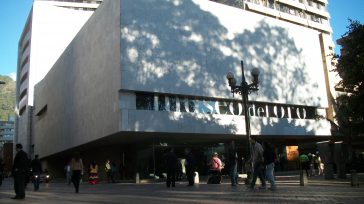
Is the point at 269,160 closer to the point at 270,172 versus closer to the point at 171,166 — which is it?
the point at 270,172

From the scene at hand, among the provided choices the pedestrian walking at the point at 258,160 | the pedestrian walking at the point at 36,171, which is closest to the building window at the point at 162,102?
the pedestrian walking at the point at 36,171

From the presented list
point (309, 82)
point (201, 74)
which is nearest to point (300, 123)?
point (309, 82)

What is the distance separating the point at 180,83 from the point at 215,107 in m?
3.98

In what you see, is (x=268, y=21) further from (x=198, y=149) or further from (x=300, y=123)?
(x=198, y=149)

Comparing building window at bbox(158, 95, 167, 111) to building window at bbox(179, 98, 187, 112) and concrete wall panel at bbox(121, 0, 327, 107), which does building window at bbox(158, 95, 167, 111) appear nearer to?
concrete wall panel at bbox(121, 0, 327, 107)

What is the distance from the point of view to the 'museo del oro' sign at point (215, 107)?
28.7 m

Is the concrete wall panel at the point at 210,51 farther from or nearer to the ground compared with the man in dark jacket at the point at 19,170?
farther from the ground

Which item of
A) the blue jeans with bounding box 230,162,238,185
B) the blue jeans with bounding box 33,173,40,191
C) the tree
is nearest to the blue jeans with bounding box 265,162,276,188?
the blue jeans with bounding box 230,162,238,185

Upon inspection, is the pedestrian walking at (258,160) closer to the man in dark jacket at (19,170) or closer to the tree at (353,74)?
the man in dark jacket at (19,170)

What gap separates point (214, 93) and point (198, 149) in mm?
6341

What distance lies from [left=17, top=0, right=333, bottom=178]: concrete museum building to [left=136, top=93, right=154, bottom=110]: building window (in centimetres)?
8

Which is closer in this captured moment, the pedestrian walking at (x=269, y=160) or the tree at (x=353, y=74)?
the pedestrian walking at (x=269, y=160)

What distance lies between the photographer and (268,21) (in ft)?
126

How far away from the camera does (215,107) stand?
32125 millimetres
